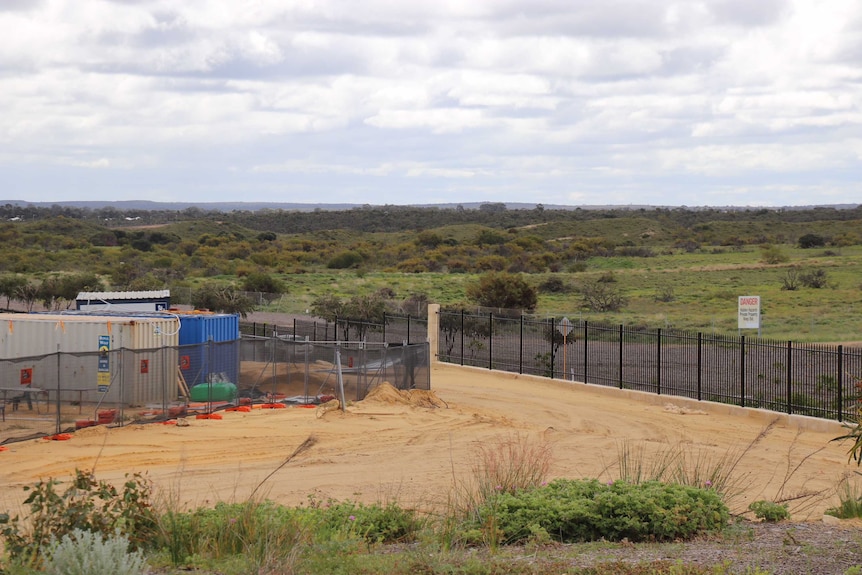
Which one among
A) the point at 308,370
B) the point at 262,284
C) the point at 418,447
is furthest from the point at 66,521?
the point at 262,284

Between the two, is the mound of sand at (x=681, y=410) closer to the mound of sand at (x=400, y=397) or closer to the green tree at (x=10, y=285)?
the mound of sand at (x=400, y=397)

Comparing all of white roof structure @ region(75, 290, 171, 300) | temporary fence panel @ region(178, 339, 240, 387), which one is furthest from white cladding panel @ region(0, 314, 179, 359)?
white roof structure @ region(75, 290, 171, 300)

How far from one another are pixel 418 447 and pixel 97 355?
300 inches

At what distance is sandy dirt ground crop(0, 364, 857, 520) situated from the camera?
16.3 metres

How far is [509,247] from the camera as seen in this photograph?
10175 centimetres

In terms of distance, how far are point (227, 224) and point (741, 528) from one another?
146 meters

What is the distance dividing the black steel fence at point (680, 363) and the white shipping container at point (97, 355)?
12297 mm

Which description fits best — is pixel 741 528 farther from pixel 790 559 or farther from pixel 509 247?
Answer: pixel 509 247

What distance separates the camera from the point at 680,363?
34031 millimetres

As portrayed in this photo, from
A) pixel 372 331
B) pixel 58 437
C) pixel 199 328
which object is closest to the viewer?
pixel 58 437

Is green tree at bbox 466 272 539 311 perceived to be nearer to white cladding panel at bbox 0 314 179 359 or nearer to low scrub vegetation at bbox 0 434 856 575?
white cladding panel at bbox 0 314 179 359

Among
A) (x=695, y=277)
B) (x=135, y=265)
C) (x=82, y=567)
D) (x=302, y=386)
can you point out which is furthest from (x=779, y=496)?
(x=135, y=265)

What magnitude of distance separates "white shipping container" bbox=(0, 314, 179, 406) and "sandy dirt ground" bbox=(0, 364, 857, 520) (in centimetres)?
113

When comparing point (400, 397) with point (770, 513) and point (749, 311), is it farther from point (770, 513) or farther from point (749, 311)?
point (770, 513)
